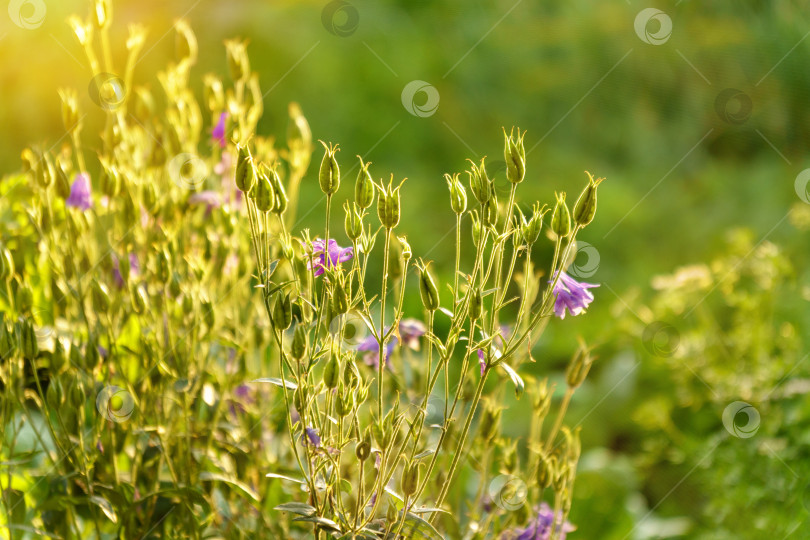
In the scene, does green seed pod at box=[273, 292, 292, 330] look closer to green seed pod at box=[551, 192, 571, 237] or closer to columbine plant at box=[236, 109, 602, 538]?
columbine plant at box=[236, 109, 602, 538]

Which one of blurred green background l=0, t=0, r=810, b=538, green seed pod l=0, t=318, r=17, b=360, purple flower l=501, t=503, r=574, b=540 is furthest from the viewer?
blurred green background l=0, t=0, r=810, b=538

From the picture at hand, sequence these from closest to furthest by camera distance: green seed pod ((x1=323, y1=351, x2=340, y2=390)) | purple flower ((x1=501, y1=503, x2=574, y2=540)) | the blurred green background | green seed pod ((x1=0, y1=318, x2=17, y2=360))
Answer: green seed pod ((x1=323, y1=351, x2=340, y2=390))
green seed pod ((x1=0, y1=318, x2=17, y2=360))
purple flower ((x1=501, y1=503, x2=574, y2=540))
the blurred green background

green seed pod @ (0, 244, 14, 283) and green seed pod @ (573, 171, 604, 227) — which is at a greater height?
green seed pod @ (573, 171, 604, 227)

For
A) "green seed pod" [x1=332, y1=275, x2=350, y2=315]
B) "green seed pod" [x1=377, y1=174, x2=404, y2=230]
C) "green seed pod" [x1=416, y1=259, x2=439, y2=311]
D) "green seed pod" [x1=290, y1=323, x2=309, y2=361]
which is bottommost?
"green seed pod" [x1=290, y1=323, x2=309, y2=361]

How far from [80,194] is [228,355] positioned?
214 millimetres

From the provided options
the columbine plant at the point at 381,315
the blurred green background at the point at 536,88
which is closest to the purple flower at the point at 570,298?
the columbine plant at the point at 381,315

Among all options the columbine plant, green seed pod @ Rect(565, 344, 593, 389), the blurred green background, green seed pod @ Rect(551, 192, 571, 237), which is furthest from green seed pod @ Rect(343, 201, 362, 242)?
the blurred green background

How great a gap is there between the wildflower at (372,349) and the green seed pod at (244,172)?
18 centimetres

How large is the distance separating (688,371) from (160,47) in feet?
5.98

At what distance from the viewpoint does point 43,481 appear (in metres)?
0.69

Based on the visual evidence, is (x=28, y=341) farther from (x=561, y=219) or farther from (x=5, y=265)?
(x=561, y=219)

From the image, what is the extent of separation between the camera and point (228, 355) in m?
0.79

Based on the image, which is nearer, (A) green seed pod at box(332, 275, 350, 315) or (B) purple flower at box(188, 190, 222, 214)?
(A) green seed pod at box(332, 275, 350, 315)

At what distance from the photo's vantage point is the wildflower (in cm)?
62
